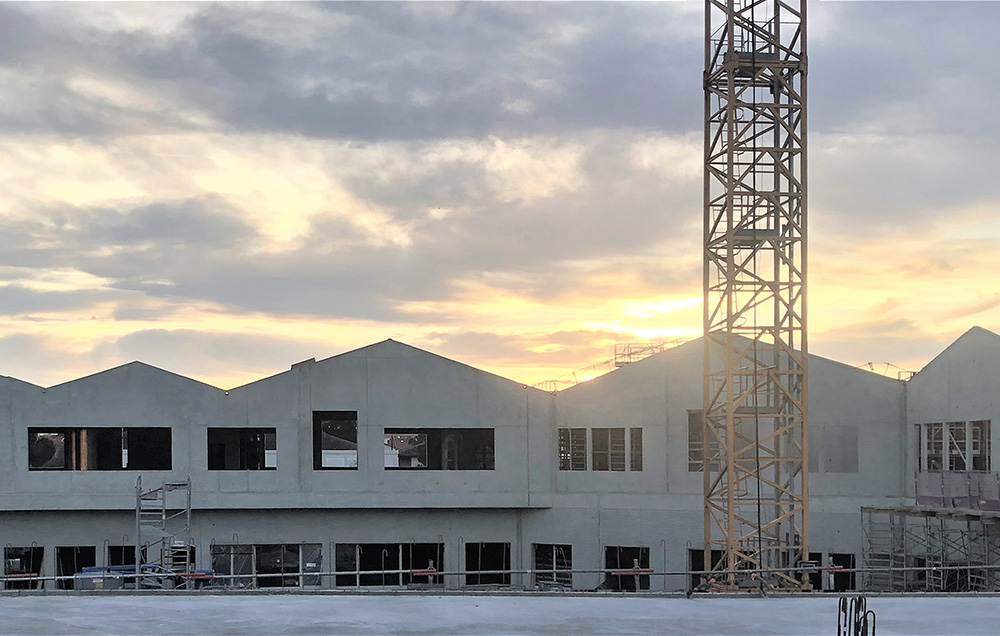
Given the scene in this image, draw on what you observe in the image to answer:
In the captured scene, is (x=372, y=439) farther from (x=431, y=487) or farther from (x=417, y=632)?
(x=417, y=632)

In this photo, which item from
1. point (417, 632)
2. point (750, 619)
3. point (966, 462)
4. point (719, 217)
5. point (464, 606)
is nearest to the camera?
point (417, 632)

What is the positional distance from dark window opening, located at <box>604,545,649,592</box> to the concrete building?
0.08 m

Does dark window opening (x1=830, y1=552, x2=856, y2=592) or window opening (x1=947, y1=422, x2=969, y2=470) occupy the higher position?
window opening (x1=947, y1=422, x2=969, y2=470)

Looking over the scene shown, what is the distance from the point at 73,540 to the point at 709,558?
1001 inches

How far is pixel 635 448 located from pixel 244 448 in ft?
52.0

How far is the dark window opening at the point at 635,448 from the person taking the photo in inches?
1800

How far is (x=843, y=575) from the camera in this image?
4500 cm

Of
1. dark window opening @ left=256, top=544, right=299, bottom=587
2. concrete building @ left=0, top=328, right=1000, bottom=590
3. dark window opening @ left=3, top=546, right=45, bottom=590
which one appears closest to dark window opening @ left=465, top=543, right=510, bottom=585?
concrete building @ left=0, top=328, right=1000, bottom=590

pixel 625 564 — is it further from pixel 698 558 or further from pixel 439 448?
pixel 439 448

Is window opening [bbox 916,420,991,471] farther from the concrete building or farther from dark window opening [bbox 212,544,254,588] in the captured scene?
dark window opening [bbox 212,544,254,588]

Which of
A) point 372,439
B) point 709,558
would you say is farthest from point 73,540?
point 709,558

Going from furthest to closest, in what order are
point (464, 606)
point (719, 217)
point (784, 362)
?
1. point (784, 362)
2. point (719, 217)
3. point (464, 606)

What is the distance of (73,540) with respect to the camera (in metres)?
46.4

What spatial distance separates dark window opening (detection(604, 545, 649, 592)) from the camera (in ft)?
148
